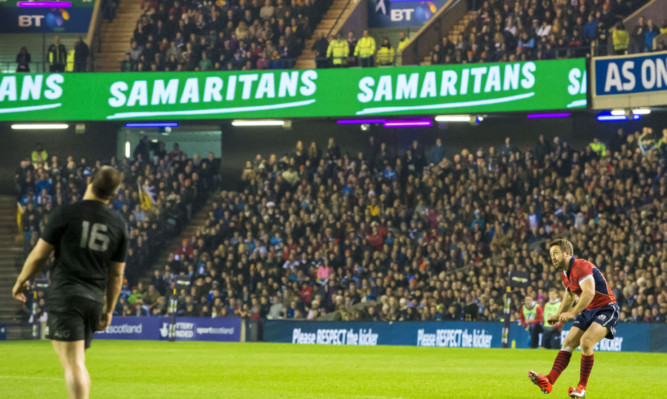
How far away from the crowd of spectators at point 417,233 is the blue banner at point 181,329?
0.59 metres

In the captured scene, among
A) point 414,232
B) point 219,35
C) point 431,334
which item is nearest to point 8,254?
point 219,35

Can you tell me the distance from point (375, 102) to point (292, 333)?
7.36 meters

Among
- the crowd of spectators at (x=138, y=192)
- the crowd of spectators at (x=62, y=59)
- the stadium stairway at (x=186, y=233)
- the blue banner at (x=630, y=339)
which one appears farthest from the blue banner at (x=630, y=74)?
the crowd of spectators at (x=62, y=59)

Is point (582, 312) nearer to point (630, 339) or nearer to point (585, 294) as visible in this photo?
point (585, 294)

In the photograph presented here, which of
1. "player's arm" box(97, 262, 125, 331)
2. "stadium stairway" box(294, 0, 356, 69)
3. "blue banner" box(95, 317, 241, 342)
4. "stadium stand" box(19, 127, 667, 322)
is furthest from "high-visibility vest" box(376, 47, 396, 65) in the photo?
"player's arm" box(97, 262, 125, 331)

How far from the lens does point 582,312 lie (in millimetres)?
12906

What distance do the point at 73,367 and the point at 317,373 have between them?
955 cm

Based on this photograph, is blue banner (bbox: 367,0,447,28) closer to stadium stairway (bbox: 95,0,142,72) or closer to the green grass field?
stadium stairway (bbox: 95,0,142,72)

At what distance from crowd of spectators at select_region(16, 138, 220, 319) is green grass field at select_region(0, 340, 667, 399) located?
29.4ft

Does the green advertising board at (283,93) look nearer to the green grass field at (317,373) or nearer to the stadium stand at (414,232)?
the stadium stand at (414,232)

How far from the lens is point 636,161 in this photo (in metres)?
29.4

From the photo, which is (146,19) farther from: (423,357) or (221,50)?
(423,357)

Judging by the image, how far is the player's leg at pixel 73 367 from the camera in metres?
7.61

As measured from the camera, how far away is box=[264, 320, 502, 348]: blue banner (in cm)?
2661
